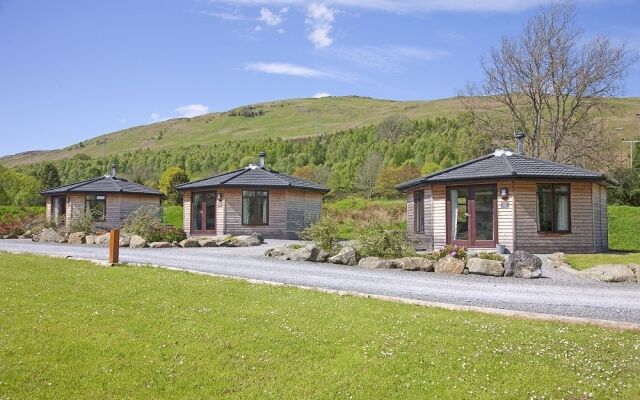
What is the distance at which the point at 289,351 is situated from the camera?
6.18 m

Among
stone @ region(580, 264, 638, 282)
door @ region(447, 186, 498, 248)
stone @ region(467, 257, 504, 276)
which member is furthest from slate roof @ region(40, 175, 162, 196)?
stone @ region(580, 264, 638, 282)

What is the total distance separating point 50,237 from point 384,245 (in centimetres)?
1707

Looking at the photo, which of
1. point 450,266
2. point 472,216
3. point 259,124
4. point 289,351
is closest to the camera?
point 289,351

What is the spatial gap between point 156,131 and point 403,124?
62.9m

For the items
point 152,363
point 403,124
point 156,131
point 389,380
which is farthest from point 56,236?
point 156,131

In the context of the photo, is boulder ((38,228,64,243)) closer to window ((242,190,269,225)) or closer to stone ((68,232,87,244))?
stone ((68,232,87,244))

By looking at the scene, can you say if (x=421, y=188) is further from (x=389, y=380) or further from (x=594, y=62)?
(x=389, y=380)

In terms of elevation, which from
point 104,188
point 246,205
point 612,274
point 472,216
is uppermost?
point 104,188

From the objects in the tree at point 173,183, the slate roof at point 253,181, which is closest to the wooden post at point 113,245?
the slate roof at point 253,181

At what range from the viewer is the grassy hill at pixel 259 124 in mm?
90000

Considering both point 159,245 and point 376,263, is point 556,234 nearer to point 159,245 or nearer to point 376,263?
point 376,263

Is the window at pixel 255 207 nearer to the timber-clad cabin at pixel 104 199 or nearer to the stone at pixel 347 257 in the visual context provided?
the timber-clad cabin at pixel 104 199

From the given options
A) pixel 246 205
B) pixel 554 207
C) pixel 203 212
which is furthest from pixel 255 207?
pixel 554 207

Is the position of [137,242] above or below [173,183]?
below
